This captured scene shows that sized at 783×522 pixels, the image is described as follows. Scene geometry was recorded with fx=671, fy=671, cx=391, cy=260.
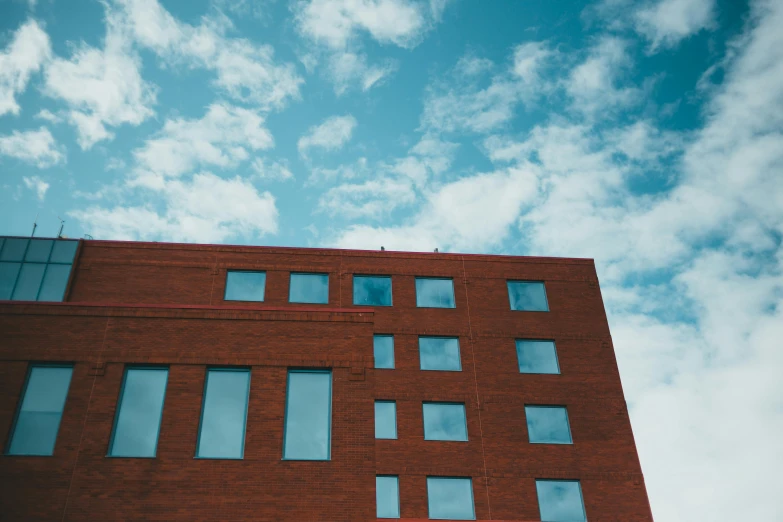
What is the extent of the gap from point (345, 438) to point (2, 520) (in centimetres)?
774

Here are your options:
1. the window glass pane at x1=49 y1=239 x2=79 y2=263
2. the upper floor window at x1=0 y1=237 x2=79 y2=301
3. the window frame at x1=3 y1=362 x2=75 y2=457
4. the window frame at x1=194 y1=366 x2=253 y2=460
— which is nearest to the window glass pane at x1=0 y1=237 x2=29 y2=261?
the upper floor window at x1=0 y1=237 x2=79 y2=301

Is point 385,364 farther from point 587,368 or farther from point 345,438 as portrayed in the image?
point 345,438

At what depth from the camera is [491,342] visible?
33375mm

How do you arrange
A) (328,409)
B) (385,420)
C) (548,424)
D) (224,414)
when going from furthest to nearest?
(548,424), (385,420), (328,409), (224,414)

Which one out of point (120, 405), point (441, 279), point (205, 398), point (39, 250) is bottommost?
point (120, 405)

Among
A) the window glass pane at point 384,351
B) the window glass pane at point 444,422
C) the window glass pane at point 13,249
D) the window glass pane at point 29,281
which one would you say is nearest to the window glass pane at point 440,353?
the window glass pane at point 384,351

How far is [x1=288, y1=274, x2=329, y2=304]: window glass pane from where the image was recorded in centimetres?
3409

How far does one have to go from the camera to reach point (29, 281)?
32.2 metres

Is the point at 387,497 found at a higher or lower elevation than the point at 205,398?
higher

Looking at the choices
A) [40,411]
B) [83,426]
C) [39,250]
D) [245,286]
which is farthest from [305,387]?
[39,250]

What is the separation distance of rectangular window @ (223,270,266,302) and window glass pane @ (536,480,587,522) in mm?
16151

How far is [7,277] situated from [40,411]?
19229 mm

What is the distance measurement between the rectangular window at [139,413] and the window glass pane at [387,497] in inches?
572

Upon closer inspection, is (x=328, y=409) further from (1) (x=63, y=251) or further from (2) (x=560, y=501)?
(1) (x=63, y=251)
